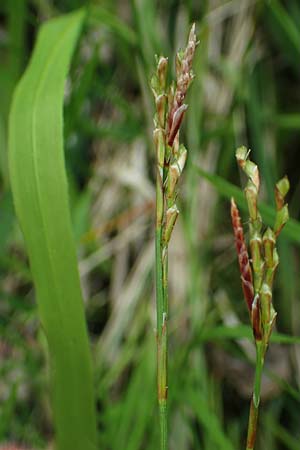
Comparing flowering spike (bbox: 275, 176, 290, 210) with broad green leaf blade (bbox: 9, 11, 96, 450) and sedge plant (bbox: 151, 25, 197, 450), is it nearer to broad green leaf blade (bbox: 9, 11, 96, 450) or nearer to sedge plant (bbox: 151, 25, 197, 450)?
sedge plant (bbox: 151, 25, 197, 450)

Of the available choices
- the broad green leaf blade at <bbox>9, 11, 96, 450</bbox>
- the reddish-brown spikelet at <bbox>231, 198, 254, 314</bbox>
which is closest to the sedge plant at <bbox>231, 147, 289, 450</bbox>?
the reddish-brown spikelet at <bbox>231, 198, 254, 314</bbox>

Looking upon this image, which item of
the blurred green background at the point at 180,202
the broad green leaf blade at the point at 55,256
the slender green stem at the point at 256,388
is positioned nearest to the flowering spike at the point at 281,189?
the slender green stem at the point at 256,388

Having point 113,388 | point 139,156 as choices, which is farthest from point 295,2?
point 113,388

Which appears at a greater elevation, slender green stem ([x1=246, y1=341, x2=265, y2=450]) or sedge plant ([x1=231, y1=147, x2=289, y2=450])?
sedge plant ([x1=231, y1=147, x2=289, y2=450])

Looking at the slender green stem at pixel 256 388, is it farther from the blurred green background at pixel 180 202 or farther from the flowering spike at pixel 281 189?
the blurred green background at pixel 180 202

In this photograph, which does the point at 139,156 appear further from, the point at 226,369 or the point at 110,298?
the point at 226,369

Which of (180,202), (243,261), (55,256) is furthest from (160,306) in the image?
(180,202)
